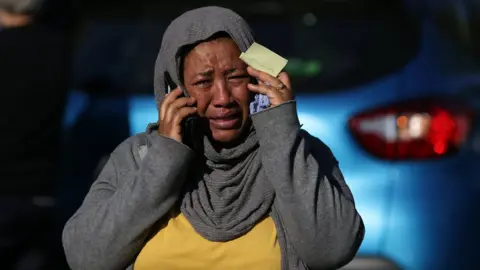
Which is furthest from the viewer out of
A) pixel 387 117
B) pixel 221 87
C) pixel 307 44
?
pixel 307 44

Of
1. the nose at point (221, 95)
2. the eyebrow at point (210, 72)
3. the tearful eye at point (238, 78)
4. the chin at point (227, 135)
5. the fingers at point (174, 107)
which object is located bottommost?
the chin at point (227, 135)

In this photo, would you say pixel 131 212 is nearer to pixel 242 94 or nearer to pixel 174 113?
pixel 174 113

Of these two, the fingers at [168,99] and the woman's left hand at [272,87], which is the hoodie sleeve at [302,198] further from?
the fingers at [168,99]

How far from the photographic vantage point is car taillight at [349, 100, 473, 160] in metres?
3.97

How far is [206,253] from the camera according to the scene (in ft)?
8.91

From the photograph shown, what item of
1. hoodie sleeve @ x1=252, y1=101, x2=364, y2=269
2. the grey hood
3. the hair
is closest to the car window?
the hair

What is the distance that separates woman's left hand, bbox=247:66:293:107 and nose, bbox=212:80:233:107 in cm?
7

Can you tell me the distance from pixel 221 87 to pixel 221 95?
0.02 m

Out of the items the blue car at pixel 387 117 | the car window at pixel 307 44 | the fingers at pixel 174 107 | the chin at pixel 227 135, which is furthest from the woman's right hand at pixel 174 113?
the car window at pixel 307 44

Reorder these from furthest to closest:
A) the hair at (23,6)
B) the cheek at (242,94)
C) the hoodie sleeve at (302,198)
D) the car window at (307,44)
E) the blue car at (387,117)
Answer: the hair at (23,6), the car window at (307,44), the blue car at (387,117), the cheek at (242,94), the hoodie sleeve at (302,198)

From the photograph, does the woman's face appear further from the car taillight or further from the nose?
the car taillight

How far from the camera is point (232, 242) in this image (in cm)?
273

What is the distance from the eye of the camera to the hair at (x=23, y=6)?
483 cm

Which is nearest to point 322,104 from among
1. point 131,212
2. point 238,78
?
point 238,78
